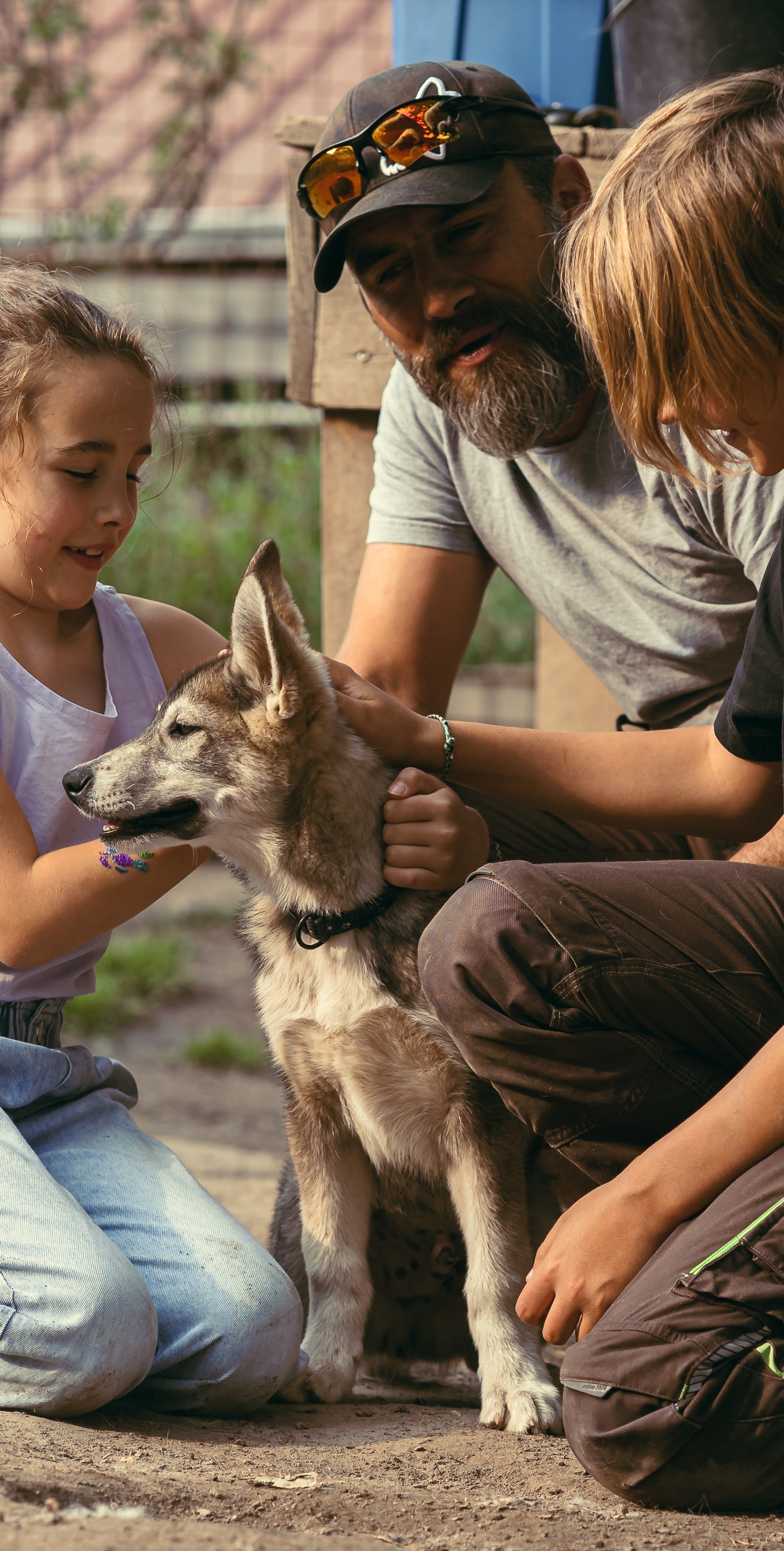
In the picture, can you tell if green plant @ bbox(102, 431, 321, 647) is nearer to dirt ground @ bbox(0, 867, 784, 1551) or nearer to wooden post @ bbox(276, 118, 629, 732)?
wooden post @ bbox(276, 118, 629, 732)

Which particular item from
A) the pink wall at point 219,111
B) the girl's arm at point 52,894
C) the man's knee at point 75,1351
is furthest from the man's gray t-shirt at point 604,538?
the pink wall at point 219,111

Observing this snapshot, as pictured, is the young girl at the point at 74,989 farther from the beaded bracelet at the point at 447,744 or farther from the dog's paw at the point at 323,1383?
the beaded bracelet at the point at 447,744

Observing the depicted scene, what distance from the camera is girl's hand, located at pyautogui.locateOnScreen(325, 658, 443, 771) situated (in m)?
2.38

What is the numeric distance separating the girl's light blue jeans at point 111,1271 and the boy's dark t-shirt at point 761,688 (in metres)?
1.16

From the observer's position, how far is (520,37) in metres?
3.48

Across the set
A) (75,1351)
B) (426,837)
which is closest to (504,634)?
(426,837)

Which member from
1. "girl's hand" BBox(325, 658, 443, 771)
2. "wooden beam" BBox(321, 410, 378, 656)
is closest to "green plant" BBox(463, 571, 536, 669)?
"wooden beam" BBox(321, 410, 378, 656)

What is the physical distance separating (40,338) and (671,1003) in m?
1.48

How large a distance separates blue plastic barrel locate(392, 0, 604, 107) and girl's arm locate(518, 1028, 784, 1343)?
2775mm

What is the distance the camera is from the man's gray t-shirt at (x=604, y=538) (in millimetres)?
2615

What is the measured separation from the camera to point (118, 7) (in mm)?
9281

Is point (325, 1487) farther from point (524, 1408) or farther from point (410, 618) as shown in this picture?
point (410, 618)

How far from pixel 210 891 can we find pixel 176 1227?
436cm

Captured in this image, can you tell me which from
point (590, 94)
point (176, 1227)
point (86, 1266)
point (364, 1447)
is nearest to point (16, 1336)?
point (86, 1266)
